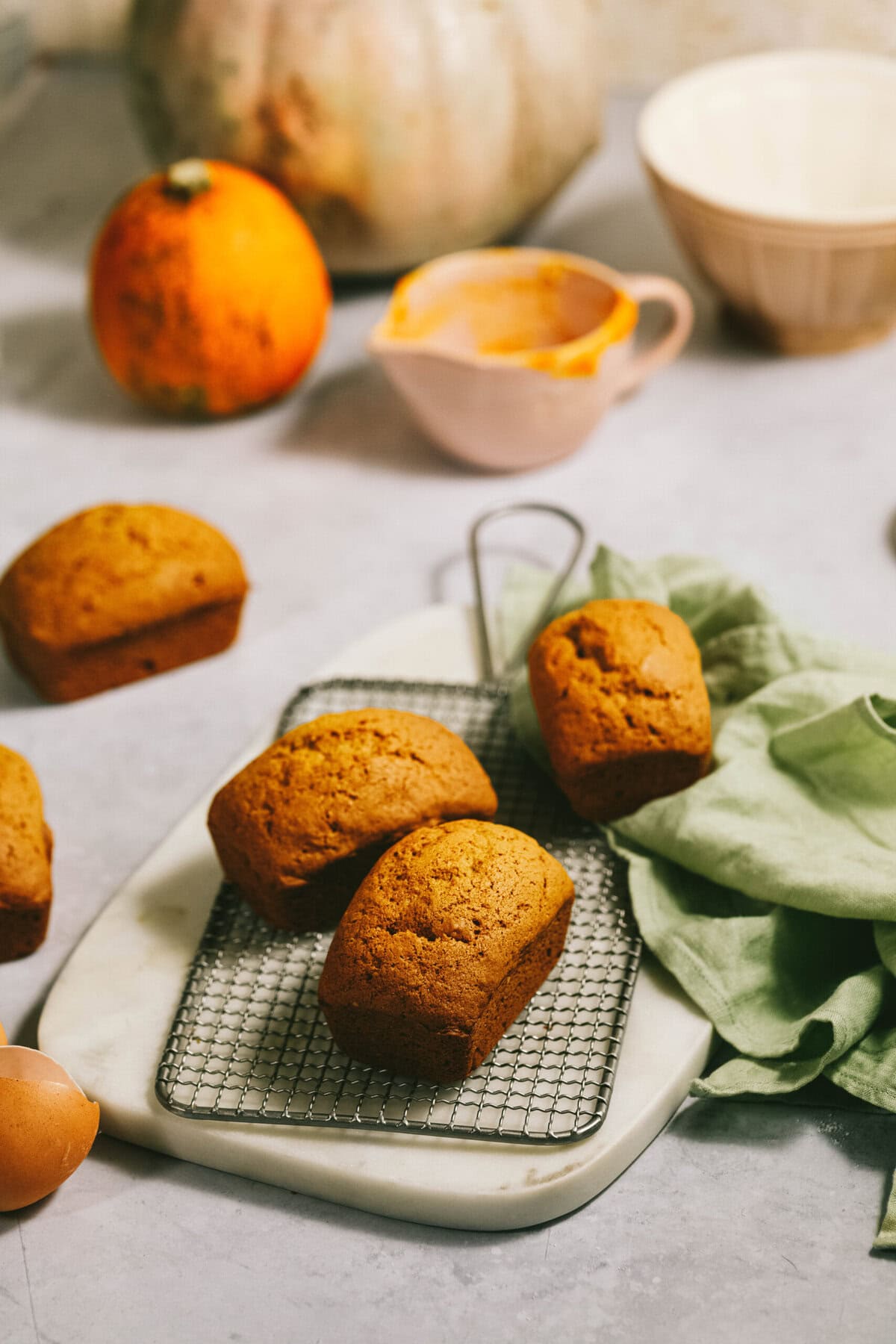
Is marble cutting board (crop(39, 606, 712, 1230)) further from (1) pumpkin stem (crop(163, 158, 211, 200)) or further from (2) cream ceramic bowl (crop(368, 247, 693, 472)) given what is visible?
(1) pumpkin stem (crop(163, 158, 211, 200))

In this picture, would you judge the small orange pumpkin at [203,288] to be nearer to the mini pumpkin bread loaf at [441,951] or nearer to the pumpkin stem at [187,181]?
the pumpkin stem at [187,181]

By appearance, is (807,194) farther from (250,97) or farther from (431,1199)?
(431,1199)

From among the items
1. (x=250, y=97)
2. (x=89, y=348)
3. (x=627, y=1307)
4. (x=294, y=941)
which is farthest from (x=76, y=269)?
(x=627, y=1307)

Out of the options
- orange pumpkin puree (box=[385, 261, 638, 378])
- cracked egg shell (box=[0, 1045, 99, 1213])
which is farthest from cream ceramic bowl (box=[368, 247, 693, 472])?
cracked egg shell (box=[0, 1045, 99, 1213])

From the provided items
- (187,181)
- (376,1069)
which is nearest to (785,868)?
(376,1069)

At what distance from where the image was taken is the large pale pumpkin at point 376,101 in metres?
1.21

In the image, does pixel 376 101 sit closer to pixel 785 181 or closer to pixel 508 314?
pixel 508 314

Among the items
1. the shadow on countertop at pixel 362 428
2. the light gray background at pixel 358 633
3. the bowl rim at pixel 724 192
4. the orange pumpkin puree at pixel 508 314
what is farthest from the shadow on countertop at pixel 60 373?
the bowl rim at pixel 724 192

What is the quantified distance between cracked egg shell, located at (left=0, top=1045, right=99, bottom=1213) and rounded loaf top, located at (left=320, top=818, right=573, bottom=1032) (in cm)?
13

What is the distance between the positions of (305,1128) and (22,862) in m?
0.22

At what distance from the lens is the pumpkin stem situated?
114cm

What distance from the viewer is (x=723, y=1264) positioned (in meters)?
0.60

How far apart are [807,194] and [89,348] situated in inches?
30.4

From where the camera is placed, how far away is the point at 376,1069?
0.66 metres
